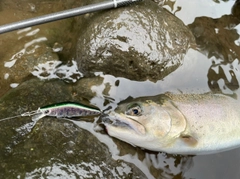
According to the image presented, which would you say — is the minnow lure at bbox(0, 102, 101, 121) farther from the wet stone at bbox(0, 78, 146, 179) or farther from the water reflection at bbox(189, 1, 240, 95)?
the water reflection at bbox(189, 1, 240, 95)

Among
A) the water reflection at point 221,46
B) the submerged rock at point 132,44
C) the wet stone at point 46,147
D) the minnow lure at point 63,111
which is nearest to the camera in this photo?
the wet stone at point 46,147

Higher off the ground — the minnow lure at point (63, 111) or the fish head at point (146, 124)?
the minnow lure at point (63, 111)

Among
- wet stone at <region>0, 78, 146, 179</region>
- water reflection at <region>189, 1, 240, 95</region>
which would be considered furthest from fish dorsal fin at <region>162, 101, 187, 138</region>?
water reflection at <region>189, 1, 240, 95</region>

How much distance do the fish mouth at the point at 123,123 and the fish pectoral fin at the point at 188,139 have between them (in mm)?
403

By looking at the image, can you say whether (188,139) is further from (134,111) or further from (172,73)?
(172,73)

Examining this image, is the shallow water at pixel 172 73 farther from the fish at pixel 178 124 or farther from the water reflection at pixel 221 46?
the fish at pixel 178 124

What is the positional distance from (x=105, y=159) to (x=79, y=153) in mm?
263

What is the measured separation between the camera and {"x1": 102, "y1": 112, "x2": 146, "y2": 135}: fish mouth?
275 cm

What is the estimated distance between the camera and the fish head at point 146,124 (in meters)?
2.75

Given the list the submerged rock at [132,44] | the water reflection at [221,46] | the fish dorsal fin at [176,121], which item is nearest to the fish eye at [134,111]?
the fish dorsal fin at [176,121]

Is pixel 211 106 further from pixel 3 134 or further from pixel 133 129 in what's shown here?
pixel 3 134

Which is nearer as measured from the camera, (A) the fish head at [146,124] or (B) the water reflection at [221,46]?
(A) the fish head at [146,124]

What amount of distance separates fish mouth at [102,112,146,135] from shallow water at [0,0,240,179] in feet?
0.58

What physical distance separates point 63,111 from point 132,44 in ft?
3.18
